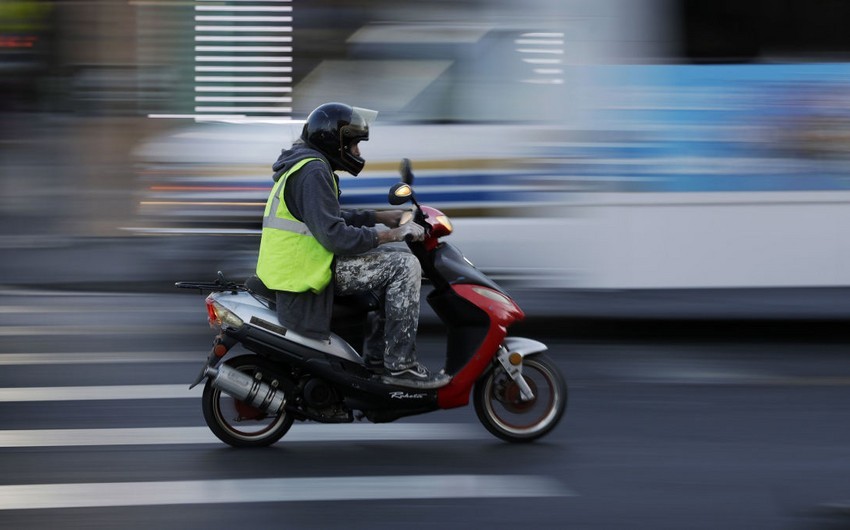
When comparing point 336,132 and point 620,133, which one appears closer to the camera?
point 336,132

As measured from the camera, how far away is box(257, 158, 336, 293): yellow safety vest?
6.52 metres

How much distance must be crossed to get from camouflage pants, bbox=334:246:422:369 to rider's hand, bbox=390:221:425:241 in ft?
0.49

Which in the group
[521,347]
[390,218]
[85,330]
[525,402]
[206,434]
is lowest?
[85,330]

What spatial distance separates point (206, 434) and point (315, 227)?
4.31 feet

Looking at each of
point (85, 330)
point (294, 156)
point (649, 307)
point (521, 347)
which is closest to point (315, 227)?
point (294, 156)

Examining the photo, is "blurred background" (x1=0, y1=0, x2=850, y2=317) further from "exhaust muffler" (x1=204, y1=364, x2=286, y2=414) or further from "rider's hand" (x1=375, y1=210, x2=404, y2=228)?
"exhaust muffler" (x1=204, y1=364, x2=286, y2=414)

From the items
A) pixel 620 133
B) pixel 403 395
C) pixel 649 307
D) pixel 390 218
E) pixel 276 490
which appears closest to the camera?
pixel 276 490

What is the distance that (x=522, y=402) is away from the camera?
6840mm

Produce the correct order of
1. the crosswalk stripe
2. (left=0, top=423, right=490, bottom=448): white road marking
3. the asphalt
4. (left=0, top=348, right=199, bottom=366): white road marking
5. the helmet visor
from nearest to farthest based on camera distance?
the crosswalk stripe → the helmet visor → (left=0, top=423, right=490, bottom=448): white road marking → (left=0, top=348, right=199, bottom=366): white road marking → the asphalt

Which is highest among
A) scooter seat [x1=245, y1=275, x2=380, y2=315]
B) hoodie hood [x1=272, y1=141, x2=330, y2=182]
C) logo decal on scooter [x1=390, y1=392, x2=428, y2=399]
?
hoodie hood [x1=272, y1=141, x2=330, y2=182]

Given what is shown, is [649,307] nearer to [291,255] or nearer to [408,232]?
[408,232]

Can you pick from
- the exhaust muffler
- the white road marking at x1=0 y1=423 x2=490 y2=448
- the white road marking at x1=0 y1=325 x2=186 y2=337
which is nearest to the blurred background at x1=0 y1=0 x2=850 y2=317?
the white road marking at x1=0 y1=325 x2=186 y2=337

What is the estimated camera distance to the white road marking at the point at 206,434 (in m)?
6.88

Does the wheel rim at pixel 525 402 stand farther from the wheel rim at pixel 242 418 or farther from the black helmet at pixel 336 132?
the black helmet at pixel 336 132
